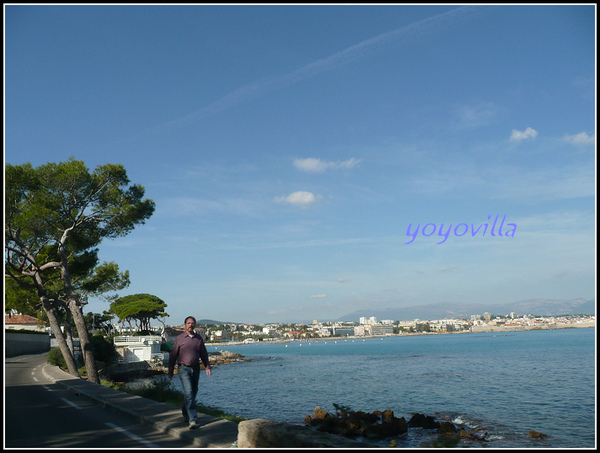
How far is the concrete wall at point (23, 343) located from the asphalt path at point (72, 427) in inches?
1588

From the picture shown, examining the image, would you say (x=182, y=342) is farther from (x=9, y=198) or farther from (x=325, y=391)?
(x=325, y=391)

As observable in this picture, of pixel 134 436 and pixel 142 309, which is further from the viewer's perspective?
pixel 142 309

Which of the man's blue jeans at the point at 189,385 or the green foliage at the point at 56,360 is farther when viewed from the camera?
the green foliage at the point at 56,360

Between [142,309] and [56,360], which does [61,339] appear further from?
[142,309]

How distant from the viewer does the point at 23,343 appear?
60062mm

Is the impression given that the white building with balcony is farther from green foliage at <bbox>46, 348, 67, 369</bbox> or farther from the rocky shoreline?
the rocky shoreline

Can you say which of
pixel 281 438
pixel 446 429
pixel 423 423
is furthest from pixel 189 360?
pixel 423 423

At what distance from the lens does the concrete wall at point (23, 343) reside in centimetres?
5266

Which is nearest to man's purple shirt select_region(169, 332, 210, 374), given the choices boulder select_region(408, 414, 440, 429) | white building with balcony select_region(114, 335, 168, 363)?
boulder select_region(408, 414, 440, 429)

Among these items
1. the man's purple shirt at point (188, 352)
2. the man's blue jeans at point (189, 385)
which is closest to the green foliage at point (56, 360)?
the man's blue jeans at point (189, 385)

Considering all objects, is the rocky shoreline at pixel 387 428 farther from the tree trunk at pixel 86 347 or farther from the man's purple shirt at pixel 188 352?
the tree trunk at pixel 86 347

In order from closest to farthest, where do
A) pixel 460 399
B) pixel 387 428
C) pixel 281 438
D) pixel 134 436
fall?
pixel 281 438 → pixel 134 436 → pixel 387 428 → pixel 460 399

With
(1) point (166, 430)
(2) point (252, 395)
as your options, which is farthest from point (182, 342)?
(2) point (252, 395)

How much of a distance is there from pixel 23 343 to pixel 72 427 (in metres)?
60.3
